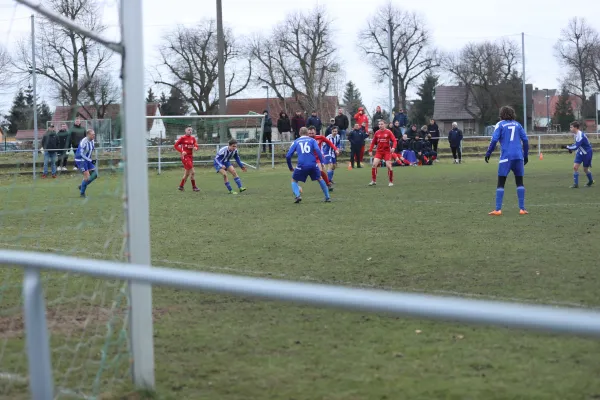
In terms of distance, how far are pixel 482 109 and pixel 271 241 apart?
65.6 meters

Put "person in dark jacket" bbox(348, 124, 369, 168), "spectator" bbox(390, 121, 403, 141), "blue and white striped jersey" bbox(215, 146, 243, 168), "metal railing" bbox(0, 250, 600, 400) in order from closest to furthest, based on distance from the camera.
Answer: "metal railing" bbox(0, 250, 600, 400) → "blue and white striped jersey" bbox(215, 146, 243, 168) → "person in dark jacket" bbox(348, 124, 369, 168) → "spectator" bbox(390, 121, 403, 141)

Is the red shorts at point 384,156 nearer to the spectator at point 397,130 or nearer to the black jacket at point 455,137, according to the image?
the spectator at point 397,130

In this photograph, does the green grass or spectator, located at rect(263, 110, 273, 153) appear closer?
the green grass

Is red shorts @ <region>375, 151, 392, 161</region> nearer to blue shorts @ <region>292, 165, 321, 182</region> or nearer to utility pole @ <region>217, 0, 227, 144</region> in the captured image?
blue shorts @ <region>292, 165, 321, 182</region>

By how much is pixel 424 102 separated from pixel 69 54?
75033mm

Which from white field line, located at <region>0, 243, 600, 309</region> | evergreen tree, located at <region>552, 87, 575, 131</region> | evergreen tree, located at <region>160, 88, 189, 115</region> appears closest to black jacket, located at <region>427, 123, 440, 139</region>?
evergreen tree, located at <region>160, 88, 189, 115</region>

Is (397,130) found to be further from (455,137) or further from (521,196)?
(521,196)

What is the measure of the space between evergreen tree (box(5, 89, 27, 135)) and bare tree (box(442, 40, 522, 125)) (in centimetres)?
6476

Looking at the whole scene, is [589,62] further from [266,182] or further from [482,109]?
[266,182]

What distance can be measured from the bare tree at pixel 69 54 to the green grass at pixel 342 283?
0.81 metres

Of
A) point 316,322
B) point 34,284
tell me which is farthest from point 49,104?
point 34,284

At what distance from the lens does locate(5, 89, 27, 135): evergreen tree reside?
6.06m

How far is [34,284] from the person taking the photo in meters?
2.69

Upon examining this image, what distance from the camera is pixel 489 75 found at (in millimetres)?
70188
